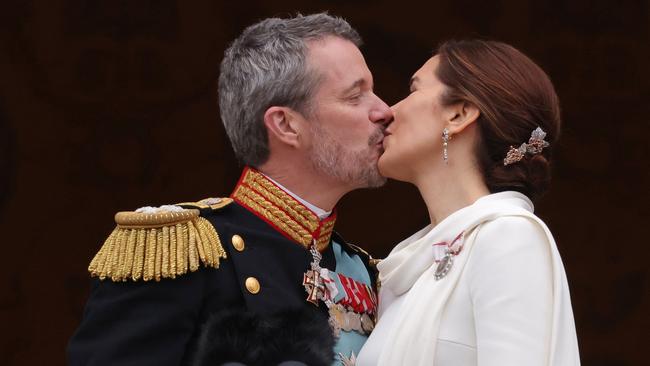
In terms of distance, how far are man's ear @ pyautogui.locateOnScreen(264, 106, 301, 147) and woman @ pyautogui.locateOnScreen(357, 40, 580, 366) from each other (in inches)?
7.1

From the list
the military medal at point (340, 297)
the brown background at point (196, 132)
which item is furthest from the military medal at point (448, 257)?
the brown background at point (196, 132)

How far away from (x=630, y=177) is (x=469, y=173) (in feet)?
6.14

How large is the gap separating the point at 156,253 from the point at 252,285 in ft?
0.60

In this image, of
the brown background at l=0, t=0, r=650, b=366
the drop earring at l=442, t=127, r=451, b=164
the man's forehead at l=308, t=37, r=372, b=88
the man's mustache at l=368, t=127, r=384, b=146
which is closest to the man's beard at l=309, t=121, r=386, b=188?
the man's mustache at l=368, t=127, r=384, b=146

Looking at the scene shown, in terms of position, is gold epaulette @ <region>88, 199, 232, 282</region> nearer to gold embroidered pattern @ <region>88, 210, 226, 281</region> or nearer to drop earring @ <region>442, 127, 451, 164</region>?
gold embroidered pattern @ <region>88, 210, 226, 281</region>

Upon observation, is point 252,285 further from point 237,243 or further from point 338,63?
point 338,63

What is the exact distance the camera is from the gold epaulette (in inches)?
91.4

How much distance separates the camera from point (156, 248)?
235 cm

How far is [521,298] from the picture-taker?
84.4 inches

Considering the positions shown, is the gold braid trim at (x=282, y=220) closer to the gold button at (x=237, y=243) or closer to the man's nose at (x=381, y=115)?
the gold button at (x=237, y=243)

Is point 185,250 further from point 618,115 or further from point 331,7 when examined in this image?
point 618,115

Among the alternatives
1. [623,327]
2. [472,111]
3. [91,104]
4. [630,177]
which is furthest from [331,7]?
[472,111]

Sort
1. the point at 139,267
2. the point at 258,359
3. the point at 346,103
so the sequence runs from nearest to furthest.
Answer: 1. the point at 258,359
2. the point at 139,267
3. the point at 346,103

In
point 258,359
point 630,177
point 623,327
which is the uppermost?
point 258,359
